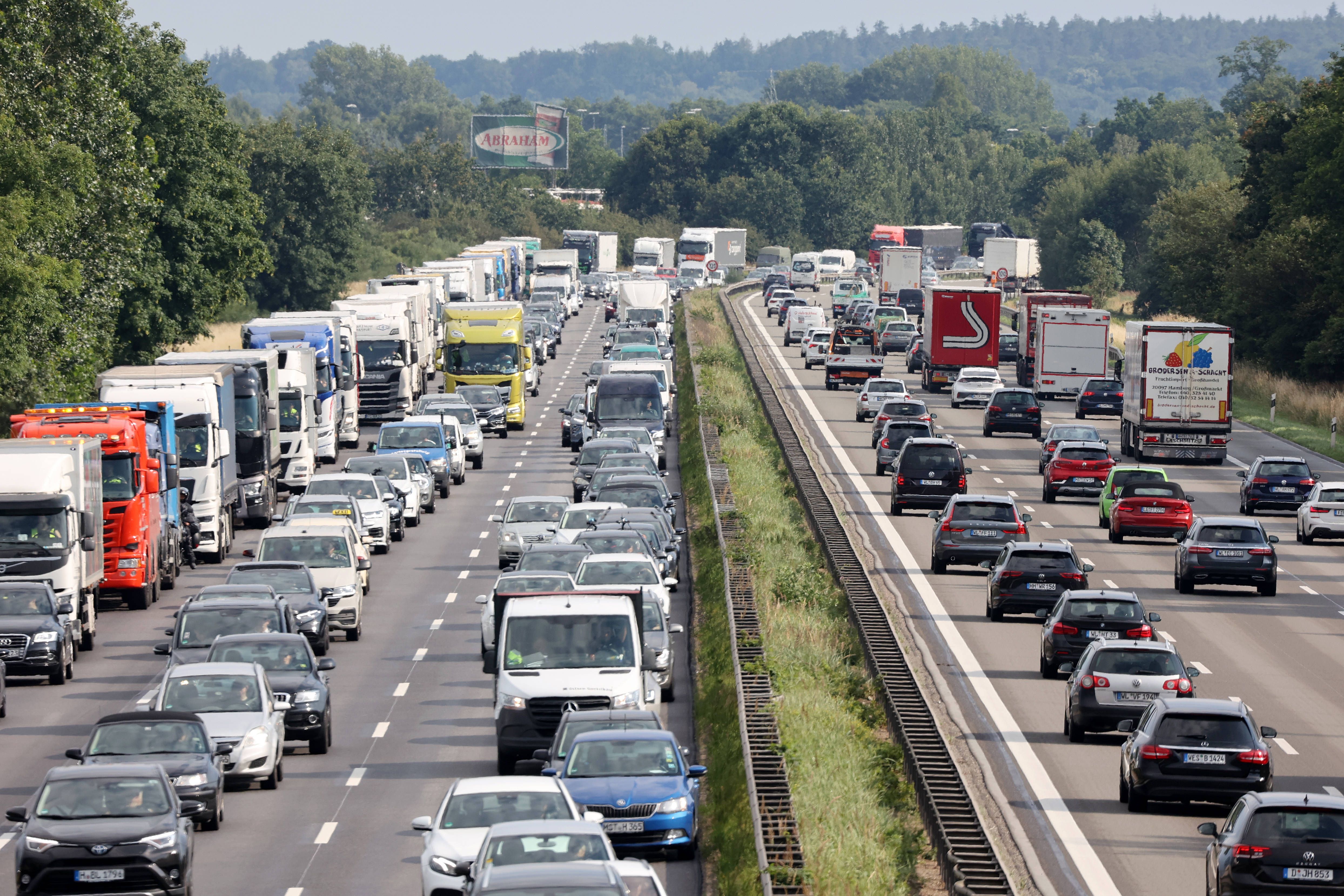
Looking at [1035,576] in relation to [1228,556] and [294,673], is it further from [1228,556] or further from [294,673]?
[294,673]

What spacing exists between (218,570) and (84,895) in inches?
920

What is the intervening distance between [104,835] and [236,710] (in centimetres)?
515

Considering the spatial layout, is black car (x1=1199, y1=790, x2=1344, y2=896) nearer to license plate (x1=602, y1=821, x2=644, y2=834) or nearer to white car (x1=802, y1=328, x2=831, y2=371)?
license plate (x1=602, y1=821, x2=644, y2=834)

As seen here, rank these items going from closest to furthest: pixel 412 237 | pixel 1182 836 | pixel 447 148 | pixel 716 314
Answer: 1. pixel 1182 836
2. pixel 716 314
3. pixel 412 237
4. pixel 447 148

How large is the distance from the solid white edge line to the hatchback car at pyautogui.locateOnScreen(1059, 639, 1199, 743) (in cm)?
86

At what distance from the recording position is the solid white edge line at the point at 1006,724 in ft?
60.6

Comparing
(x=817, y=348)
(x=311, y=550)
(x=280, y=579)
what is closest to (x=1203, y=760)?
(x=280, y=579)

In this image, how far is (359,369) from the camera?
61000 mm

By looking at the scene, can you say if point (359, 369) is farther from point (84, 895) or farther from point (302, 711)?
point (84, 895)

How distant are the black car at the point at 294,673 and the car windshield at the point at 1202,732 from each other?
31.4ft

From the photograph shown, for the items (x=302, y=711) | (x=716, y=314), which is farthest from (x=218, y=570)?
(x=716, y=314)

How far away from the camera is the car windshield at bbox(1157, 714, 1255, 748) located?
65.1 ft

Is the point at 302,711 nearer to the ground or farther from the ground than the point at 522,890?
nearer to the ground

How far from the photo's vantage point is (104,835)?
1681cm
